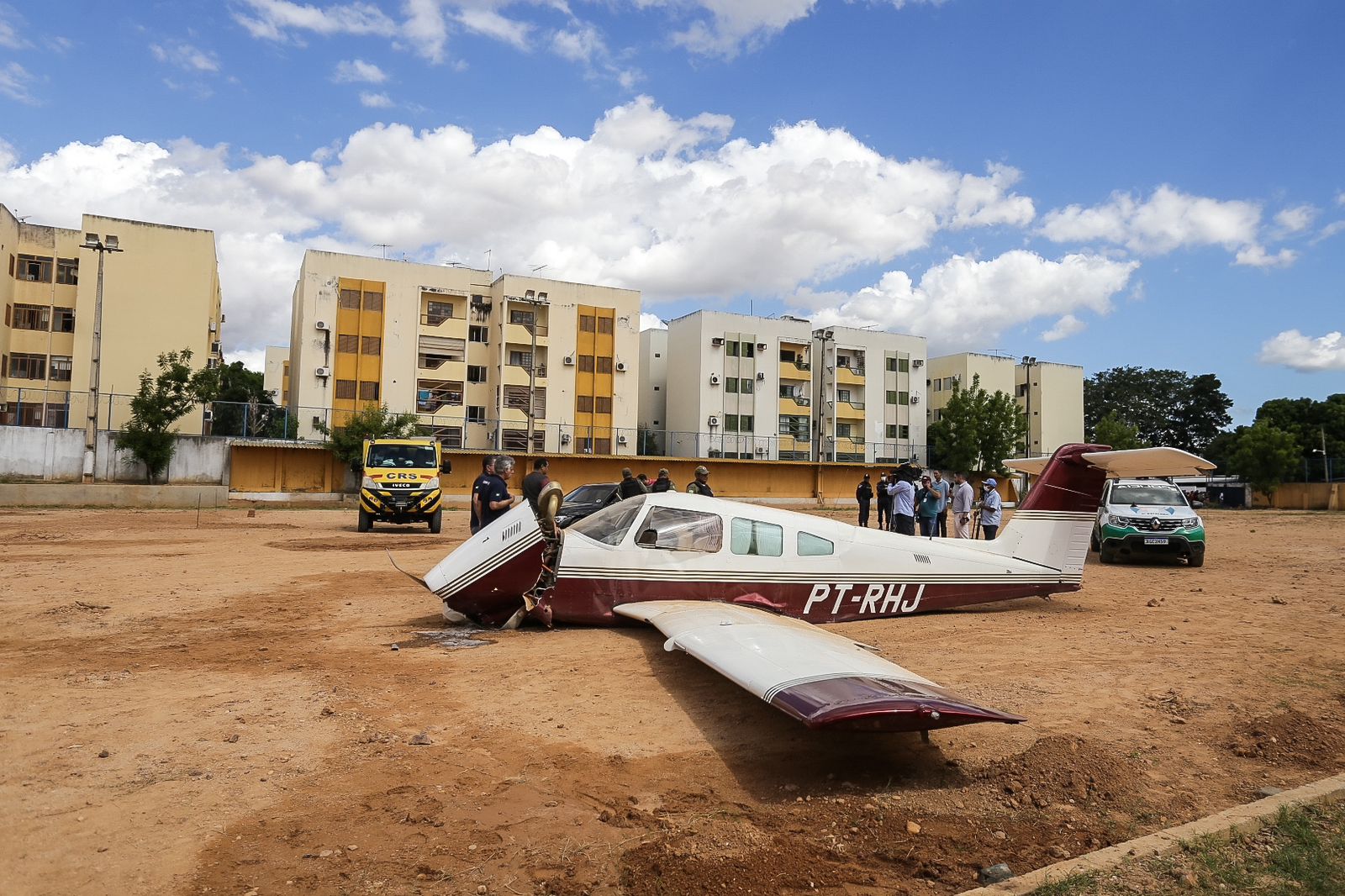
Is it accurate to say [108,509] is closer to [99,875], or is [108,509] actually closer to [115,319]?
[115,319]

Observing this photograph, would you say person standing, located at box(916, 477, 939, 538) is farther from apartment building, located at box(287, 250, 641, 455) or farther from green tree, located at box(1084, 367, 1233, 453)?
green tree, located at box(1084, 367, 1233, 453)

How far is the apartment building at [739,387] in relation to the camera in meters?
62.1

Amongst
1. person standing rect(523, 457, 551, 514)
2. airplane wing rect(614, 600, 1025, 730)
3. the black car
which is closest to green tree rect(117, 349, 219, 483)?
the black car

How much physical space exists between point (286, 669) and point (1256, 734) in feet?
25.1

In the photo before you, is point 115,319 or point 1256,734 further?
point 115,319

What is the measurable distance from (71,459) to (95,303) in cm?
1151

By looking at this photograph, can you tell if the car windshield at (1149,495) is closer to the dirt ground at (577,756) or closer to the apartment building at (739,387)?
the dirt ground at (577,756)

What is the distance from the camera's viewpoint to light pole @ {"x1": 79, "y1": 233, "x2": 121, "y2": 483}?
128ft

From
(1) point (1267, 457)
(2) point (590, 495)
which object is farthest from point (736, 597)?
(1) point (1267, 457)

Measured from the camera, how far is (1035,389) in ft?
258

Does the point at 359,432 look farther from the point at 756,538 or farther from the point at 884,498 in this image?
the point at 756,538

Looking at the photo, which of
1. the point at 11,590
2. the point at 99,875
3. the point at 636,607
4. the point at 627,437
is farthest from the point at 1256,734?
the point at 627,437

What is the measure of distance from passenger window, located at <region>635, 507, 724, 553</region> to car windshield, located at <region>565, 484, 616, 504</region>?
9950 mm

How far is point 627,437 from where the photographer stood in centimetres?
5741
